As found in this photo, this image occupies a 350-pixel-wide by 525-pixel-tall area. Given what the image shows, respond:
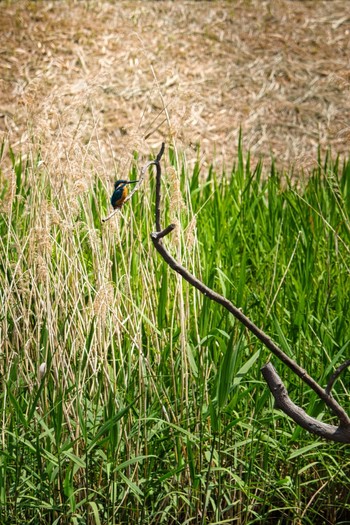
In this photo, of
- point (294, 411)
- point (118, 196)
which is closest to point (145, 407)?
point (118, 196)

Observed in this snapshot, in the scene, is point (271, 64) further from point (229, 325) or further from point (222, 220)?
point (229, 325)

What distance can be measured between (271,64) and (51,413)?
4.94m

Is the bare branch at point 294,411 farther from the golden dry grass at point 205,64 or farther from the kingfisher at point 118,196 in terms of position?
the golden dry grass at point 205,64

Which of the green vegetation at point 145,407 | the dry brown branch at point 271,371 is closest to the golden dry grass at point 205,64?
the green vegetation at point 145,407

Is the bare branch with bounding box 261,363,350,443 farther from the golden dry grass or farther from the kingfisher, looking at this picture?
the golden dry grass

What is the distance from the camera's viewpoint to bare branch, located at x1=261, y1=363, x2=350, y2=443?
4.82 feet

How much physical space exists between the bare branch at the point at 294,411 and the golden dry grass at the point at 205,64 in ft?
13.1

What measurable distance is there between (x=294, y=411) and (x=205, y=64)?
17.9ft

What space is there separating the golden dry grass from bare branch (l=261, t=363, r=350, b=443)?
13.1ft

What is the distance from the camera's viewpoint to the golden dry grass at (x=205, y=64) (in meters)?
5.89

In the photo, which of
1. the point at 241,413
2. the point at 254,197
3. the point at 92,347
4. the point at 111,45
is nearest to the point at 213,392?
the point at 241,413

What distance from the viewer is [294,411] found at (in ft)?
4.88

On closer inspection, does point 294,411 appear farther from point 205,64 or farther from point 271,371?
point 205,64

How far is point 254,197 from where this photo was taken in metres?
3.67
